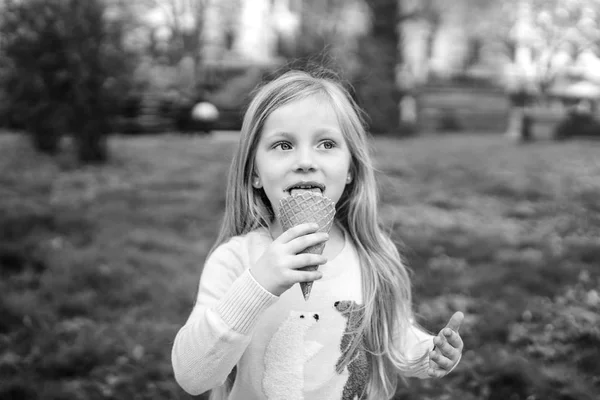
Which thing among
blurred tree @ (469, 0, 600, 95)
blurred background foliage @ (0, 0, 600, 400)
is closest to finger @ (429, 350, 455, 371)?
blurred background foliage @ (0, 0, 600, 400)

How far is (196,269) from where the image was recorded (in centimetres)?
519

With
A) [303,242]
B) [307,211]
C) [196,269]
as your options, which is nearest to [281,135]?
[307,211]

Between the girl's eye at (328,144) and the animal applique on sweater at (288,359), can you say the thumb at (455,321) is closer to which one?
the animal applique on sweater at (288,359)

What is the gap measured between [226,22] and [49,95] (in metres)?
19.4

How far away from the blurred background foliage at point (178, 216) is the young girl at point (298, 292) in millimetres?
447

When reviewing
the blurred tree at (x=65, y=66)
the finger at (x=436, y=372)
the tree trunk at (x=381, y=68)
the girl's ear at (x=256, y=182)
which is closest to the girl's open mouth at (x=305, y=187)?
the girl's ear at (x=256, y=182)

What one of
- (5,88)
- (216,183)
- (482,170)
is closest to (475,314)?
(216,183)

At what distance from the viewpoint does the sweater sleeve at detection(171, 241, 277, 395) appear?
1693mm

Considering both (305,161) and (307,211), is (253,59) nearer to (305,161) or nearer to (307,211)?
(305,161)

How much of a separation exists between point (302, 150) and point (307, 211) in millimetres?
253

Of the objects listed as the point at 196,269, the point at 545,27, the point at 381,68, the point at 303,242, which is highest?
the point at 545,27

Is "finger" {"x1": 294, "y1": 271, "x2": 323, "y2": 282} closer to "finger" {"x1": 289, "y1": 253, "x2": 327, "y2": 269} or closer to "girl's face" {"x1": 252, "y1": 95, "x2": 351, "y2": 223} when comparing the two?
"finger" {"x1": 289, "y1": 253, "x2": 327, "y2": 269}

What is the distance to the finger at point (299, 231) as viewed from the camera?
1.68 m

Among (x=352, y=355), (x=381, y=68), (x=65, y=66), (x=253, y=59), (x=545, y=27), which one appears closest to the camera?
(x=352, y=355)
